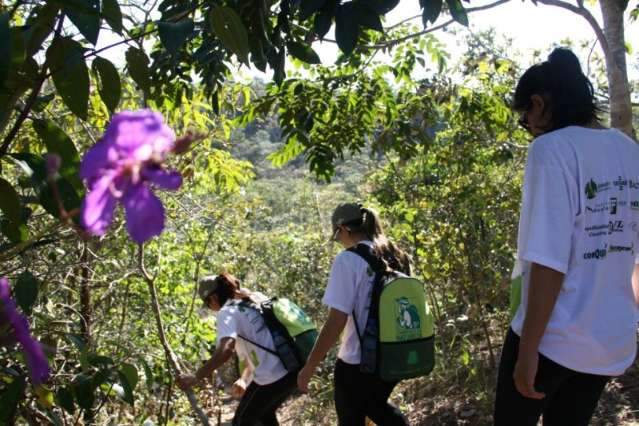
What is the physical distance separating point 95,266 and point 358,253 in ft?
6.38

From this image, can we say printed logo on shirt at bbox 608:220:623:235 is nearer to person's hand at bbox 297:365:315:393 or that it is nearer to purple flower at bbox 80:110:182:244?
purple flower at bbox 80:110:182:244

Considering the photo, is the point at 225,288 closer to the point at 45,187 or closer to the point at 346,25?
the point at 346,25

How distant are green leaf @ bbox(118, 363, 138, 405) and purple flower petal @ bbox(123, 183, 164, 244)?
1.13m

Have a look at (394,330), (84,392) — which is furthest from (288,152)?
(84,392)

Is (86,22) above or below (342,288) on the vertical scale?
above

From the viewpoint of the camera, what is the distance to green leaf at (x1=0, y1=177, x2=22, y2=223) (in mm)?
920

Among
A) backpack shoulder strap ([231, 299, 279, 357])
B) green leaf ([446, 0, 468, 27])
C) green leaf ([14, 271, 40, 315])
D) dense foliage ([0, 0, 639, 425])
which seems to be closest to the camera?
green leaf ([14, 271, 40, 315])

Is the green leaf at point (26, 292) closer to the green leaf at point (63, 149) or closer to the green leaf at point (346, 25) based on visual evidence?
the green leaf at point (63, 149)

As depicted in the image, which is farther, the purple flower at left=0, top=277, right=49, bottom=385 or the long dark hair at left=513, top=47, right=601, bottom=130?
the long dark hair at left=513, top=47, right=601, bottom=130

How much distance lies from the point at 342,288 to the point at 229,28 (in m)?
2.15

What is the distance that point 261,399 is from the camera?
3779 mm

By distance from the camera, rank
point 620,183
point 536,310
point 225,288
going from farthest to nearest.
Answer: point 225,288, point 620,183, point 536,310

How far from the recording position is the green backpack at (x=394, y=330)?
3061 millimetres

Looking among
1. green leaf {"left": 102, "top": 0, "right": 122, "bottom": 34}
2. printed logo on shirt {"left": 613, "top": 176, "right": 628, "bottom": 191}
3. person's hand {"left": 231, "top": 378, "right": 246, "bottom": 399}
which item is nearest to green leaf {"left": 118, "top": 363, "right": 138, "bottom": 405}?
green leaf {"left": 102, "top": 0, "right": 122, "bottom": 34}
